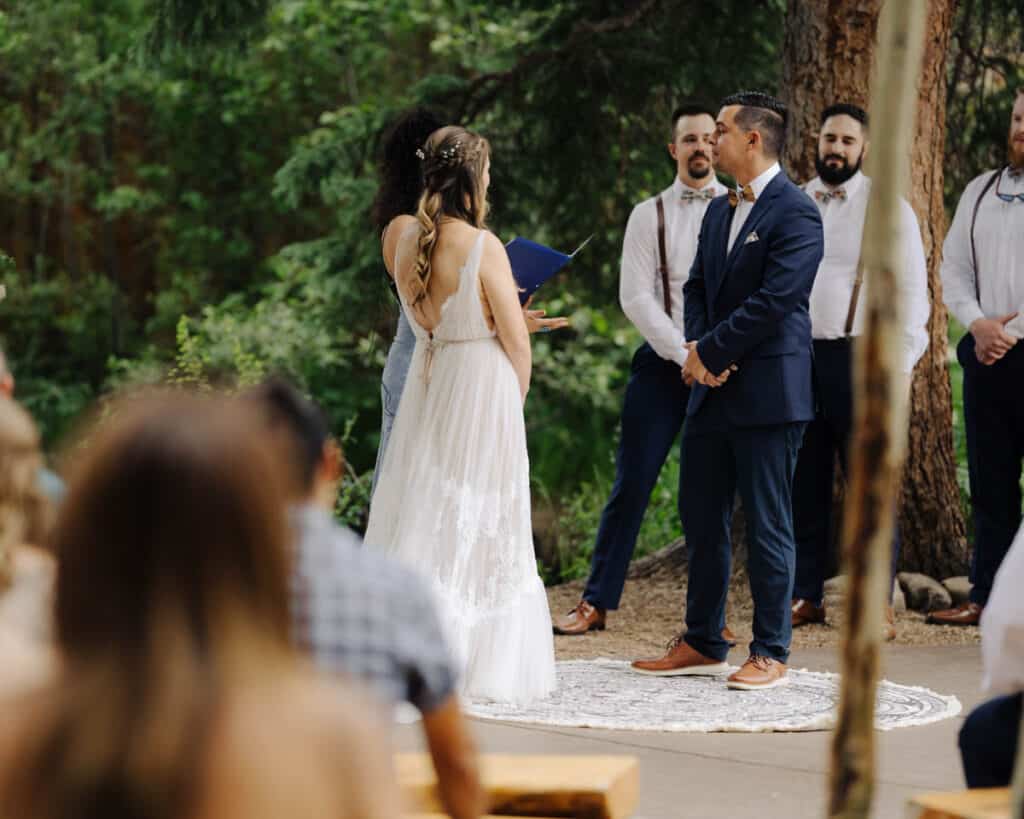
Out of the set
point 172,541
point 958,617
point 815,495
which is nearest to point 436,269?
point 815,495

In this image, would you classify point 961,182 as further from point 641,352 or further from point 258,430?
point 258,430

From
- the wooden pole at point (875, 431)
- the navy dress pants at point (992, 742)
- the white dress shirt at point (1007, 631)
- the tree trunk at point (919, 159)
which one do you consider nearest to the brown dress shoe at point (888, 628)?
the tree trunk at point (919, 159)

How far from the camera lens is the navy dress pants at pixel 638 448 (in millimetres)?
7629

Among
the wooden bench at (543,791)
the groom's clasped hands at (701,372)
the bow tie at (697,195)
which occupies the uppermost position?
the bow tie at (697,195)

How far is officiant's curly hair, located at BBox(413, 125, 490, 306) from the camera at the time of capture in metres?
6.10

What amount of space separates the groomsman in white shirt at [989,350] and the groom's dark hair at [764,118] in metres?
1.52

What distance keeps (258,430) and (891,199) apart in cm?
113

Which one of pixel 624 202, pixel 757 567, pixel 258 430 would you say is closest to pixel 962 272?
pixel 757 567

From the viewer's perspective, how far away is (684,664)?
662 centimetres

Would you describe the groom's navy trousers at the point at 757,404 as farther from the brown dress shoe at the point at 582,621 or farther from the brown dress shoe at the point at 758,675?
the brown dress shoe at the point at 582,621

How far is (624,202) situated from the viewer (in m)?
11.8

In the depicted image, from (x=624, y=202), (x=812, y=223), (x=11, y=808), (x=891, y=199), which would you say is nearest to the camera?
(x=11, y=808)

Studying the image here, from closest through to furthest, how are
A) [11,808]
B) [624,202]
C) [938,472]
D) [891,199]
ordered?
[11,808] → [891,199] → [938,472] → [624,202]

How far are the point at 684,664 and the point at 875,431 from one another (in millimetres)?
4346
